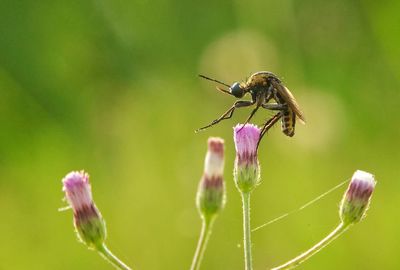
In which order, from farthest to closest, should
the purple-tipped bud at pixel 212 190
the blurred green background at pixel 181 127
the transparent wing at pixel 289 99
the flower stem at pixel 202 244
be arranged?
the blurred green background at pixel 181 127 → the transparent wing at pixel 289 99 → the purple-tipped bud at pixel 212 190 → the flower stem at pixel 202 244

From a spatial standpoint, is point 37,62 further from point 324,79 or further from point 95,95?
point 324,79

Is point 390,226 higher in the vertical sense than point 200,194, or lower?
higher

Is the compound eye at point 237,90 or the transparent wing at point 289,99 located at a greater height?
the compound eye at point 237,90

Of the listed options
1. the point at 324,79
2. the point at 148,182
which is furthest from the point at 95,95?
the point at 324,79

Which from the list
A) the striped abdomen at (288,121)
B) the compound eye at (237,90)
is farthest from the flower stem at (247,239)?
the compound eye at (237,90)

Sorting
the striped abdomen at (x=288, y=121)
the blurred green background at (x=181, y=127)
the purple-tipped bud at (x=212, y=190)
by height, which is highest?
the blurred green background at (x=181, y=127)

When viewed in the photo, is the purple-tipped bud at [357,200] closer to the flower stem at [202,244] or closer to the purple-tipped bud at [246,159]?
the purple-tipped bud at [246,159]

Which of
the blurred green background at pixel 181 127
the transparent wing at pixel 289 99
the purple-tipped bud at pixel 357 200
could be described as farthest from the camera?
the blurred green background at pixel 181 127
